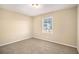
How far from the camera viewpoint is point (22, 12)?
2051 mm

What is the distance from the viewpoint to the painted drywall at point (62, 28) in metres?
1.77

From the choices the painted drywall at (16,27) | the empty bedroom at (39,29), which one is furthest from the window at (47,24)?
the painted drywall at (16,27)

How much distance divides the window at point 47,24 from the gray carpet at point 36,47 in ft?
1.27

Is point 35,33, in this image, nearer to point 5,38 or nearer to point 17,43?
point 17,43

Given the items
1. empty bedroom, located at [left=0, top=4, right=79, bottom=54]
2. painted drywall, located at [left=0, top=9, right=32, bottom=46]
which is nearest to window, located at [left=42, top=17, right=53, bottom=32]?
empty bedroom, located at [left=0, top=4, right=79, bottom=54]

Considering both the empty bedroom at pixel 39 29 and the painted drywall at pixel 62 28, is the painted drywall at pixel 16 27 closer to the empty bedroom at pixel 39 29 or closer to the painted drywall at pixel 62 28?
the empty bedroom at pixel 39 29

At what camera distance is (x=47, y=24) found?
75.2 inches

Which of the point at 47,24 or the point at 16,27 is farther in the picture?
the point at 16,27

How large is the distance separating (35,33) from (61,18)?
79cm

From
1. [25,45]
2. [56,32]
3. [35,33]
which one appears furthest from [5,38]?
[56,32]

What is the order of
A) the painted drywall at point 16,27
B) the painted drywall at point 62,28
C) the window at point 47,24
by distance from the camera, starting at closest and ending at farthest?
the painted drywall at point 62,28, the window at point 47,24, the painted drywall at point 16,27

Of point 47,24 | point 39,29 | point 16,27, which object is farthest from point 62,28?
point 16,27

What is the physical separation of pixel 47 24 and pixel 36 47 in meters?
0.71

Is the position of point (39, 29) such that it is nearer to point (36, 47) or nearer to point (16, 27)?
point (36, 47)
